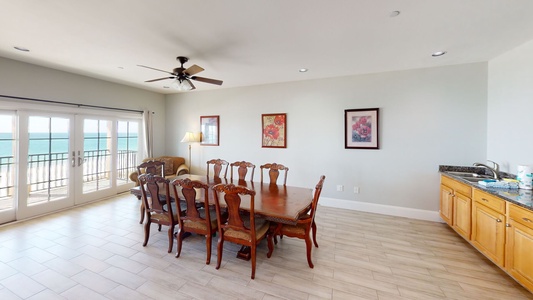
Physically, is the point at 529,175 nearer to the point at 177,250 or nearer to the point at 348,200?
the point at 348,200

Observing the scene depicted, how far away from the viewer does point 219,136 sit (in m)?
5.62

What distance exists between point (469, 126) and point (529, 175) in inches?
59.0

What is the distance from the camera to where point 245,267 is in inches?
97.1

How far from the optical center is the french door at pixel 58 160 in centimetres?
363

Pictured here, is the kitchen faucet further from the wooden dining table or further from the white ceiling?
the wooden dining table

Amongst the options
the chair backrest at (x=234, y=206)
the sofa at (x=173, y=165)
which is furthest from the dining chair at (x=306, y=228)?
the sofa at (x=173, y=165)

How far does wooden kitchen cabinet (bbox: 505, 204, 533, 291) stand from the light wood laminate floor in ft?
0.74

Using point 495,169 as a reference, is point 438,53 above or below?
above

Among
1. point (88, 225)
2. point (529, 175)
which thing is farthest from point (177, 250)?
point (529, 175)

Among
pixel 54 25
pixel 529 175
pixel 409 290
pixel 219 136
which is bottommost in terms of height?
pixel 409 290

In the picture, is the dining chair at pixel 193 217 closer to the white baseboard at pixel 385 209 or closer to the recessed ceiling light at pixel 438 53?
the white baseboard at pixel 385 209

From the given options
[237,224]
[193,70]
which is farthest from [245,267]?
[193,70]

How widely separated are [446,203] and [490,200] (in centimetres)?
106

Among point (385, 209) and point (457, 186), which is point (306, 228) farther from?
point (385, 209)
